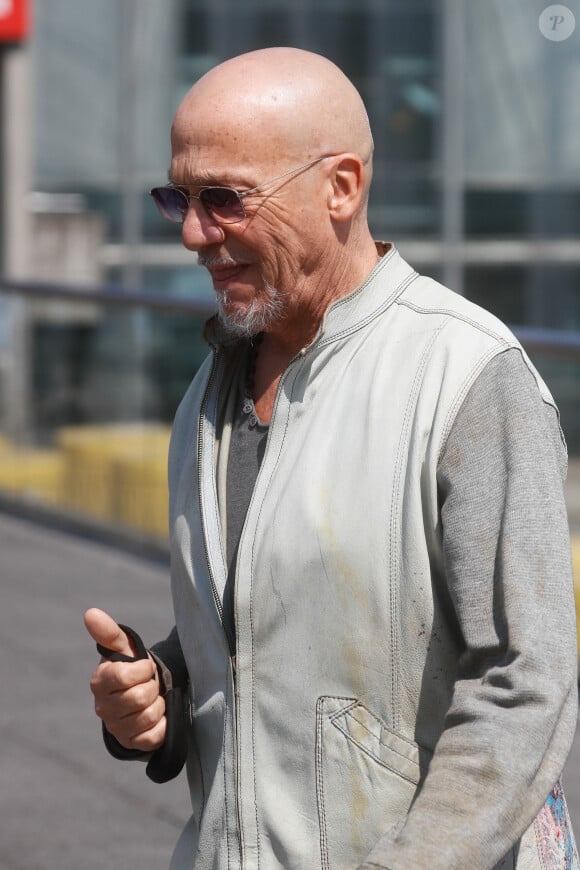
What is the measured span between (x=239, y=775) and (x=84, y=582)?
569 cm

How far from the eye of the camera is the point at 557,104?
15.5 meters

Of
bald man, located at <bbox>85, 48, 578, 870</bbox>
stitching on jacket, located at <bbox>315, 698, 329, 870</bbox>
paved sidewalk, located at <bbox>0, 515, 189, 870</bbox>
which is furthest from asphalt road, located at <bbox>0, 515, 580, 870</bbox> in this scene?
stitching on jacket, located at <bbox>315, 698, 329, 870</bbox>

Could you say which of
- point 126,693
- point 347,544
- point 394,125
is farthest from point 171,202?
point 394,125

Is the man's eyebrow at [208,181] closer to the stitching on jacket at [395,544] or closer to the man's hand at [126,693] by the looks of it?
the stitching on jacket at [395,544]

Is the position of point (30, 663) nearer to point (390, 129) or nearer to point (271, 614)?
point (271, 614)

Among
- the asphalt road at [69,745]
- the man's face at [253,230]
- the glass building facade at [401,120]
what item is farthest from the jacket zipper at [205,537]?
the glass building facade at [401,120]

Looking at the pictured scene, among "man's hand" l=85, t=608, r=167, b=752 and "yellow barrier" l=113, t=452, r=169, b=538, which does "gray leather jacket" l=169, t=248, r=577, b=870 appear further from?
"yellow barrier" l=113, t=452, r=169, b=538

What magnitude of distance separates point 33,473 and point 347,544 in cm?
790

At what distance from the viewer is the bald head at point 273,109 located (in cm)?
186

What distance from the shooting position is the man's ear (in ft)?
6.29

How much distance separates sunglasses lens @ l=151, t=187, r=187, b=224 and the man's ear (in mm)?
191

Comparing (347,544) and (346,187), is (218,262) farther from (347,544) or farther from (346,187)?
(347,544)

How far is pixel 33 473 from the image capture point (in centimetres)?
953

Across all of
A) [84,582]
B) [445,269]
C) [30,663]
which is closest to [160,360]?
[84,582]
